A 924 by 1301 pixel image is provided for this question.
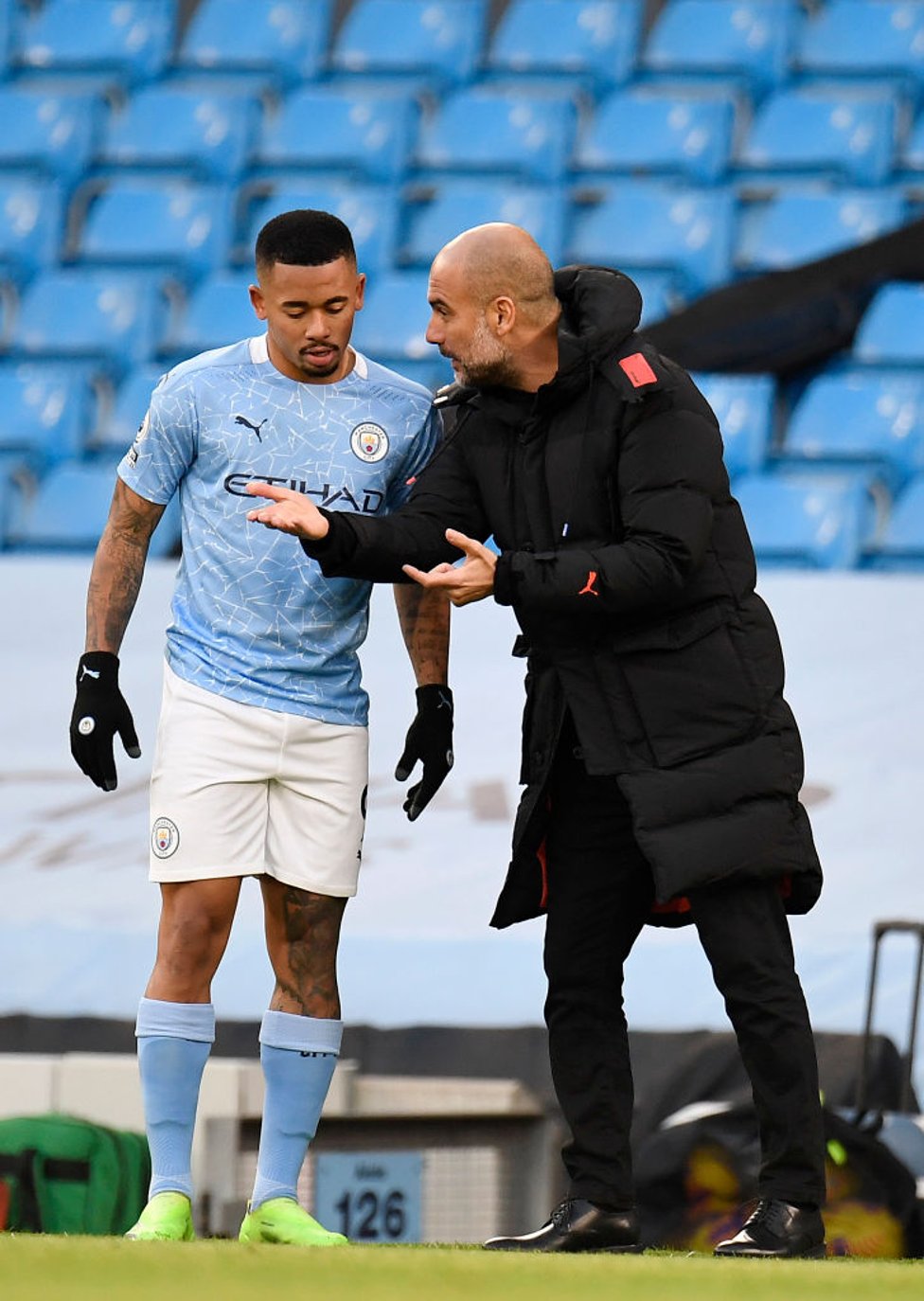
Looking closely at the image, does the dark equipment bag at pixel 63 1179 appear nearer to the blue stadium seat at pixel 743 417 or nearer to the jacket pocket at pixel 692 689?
the jacket pocket at pixel 692 689

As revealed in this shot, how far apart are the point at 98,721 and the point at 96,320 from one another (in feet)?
13.0

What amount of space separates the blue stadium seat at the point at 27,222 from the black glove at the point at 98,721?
4.12 metres

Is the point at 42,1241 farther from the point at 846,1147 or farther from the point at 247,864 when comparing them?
the point at 846,1147

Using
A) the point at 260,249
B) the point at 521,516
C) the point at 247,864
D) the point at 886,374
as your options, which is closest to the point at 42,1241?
the point at 247,864

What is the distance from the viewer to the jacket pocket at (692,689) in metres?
2.38

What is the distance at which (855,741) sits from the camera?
4.35 meters

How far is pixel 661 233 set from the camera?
19.8 ft

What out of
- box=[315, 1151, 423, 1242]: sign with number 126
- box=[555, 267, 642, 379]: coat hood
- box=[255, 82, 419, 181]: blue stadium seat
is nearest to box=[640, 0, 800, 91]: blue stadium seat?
box=[255, 82, 419, 181]: blue stadium seat

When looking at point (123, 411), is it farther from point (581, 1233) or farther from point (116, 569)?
point (581, 1233)

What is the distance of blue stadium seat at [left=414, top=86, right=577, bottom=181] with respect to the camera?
6363 millimetres

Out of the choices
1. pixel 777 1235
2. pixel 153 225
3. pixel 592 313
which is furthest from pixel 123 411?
pixel 777 1235

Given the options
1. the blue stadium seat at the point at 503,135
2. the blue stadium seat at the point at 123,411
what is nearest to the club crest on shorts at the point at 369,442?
the blue stadium seat at the point at 123,411

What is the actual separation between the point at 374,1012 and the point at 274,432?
6.50 ft

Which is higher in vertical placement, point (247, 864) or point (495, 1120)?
point (247, 864)
